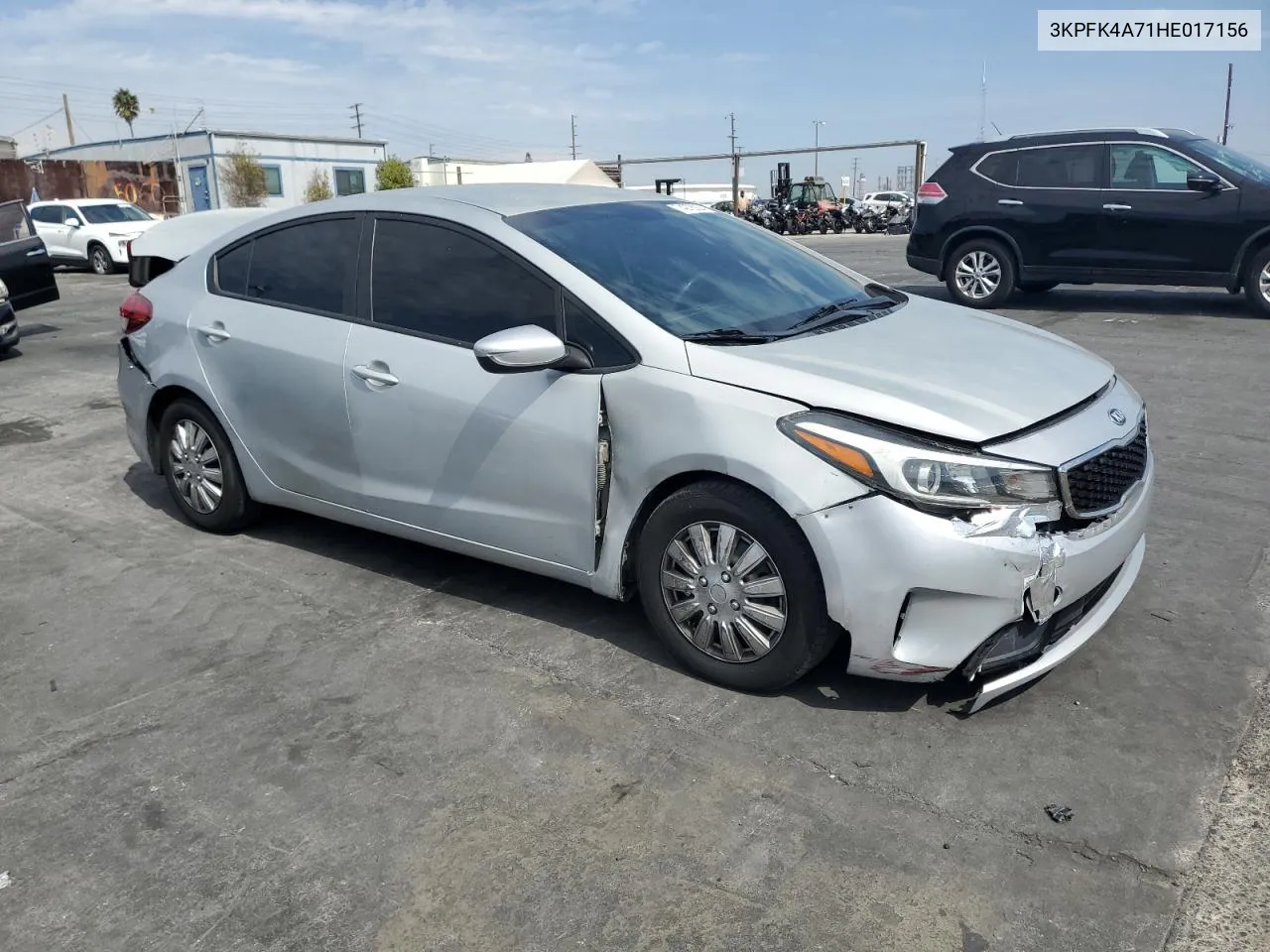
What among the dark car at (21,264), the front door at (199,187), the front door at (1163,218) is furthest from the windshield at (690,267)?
the front door at (199,187)

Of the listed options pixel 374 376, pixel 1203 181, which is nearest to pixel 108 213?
pixel 1203 181

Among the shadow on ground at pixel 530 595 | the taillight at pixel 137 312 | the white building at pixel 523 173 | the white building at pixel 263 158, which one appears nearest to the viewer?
the shadow on ground at pixel 530 595

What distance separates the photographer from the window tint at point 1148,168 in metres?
10.5

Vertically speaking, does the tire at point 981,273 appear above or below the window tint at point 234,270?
below

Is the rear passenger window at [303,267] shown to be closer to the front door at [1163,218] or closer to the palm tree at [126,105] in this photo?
the front door at [1163,218]

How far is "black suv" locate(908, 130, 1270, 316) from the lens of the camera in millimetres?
10352

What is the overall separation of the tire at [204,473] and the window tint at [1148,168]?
9.27 m

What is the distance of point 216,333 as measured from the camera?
481 centimetres

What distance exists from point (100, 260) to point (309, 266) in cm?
1991

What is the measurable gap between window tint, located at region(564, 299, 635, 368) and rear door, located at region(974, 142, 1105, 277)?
348 inches

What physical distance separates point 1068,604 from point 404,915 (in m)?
2.08

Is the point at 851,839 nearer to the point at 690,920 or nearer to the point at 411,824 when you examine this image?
the point at 690,920

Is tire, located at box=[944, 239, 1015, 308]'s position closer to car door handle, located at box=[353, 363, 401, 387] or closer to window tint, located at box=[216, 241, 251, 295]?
window tint, located at box=[216, 241, 251, 295]

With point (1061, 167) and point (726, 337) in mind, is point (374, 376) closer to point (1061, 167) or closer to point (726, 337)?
point (726, 337)
